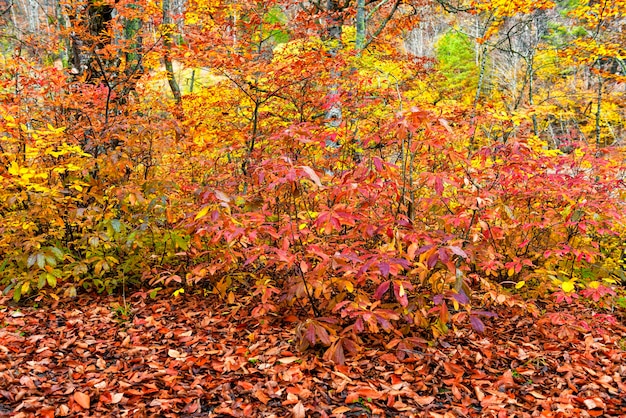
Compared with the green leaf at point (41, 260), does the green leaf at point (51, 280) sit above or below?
below

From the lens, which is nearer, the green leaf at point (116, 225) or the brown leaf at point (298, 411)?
the brown leaf at point (298, 411)

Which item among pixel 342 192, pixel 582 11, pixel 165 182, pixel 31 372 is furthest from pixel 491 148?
pixel 582 11

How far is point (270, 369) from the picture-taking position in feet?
8.55

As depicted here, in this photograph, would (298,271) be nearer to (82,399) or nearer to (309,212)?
(309,212)

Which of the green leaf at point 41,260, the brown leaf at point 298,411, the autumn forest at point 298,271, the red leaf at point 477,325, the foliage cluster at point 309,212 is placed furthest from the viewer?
the green leaf at point 41,260

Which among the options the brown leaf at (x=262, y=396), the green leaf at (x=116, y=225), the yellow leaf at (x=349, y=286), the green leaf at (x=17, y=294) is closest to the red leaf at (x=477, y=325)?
the yellow leaf at (x=349, y=286)

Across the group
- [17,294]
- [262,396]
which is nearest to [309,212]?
[262,396]

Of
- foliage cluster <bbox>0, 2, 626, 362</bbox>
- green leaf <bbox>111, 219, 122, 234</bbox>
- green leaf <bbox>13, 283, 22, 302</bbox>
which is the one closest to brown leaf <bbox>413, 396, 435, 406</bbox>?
foliage cluster <bbox>0, 2, 626, 362</bbox>

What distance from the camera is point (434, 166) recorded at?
3641 millimetres

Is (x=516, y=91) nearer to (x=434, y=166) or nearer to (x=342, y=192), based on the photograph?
(x=434, y=166)

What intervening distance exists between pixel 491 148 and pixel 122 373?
3124 mm

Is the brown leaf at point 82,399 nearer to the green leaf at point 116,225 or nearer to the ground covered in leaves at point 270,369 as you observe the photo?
the ground covered in leaves at point 270,369

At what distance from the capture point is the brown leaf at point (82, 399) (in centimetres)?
221

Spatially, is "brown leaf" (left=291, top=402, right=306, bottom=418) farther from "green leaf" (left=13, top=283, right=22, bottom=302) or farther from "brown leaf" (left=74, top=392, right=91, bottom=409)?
"green leaf" (left=13, top=283, right=22, bottom=302)
